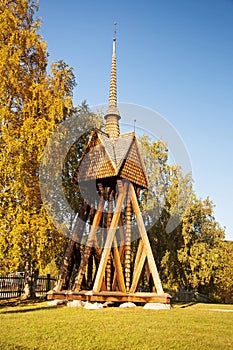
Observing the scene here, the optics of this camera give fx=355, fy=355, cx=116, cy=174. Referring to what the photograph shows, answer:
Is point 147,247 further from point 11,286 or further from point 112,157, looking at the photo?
point 11,286

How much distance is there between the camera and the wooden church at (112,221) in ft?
45.6

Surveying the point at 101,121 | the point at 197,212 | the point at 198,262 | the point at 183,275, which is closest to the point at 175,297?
the point at 183,275

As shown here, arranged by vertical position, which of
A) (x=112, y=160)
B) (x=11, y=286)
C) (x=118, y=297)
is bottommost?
(x=11, y=286)

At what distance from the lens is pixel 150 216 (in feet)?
76.5

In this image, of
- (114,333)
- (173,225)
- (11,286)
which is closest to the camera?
(114,333)

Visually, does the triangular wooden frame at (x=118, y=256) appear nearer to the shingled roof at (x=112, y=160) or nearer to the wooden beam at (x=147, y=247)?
the wooden beam at (x=147, y=247)

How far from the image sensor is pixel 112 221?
46.1 ft

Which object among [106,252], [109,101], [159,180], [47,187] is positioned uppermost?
[109,101]

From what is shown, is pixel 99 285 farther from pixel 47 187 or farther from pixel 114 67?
pixel 114 67

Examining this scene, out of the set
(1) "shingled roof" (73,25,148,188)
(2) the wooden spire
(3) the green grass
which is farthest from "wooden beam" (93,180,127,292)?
(3) the green grass

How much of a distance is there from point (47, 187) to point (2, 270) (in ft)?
13.2

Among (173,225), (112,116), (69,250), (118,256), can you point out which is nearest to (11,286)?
(69,250)

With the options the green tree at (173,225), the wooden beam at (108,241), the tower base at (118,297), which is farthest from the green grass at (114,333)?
the green tree at (173,225)

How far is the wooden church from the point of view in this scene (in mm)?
13911
